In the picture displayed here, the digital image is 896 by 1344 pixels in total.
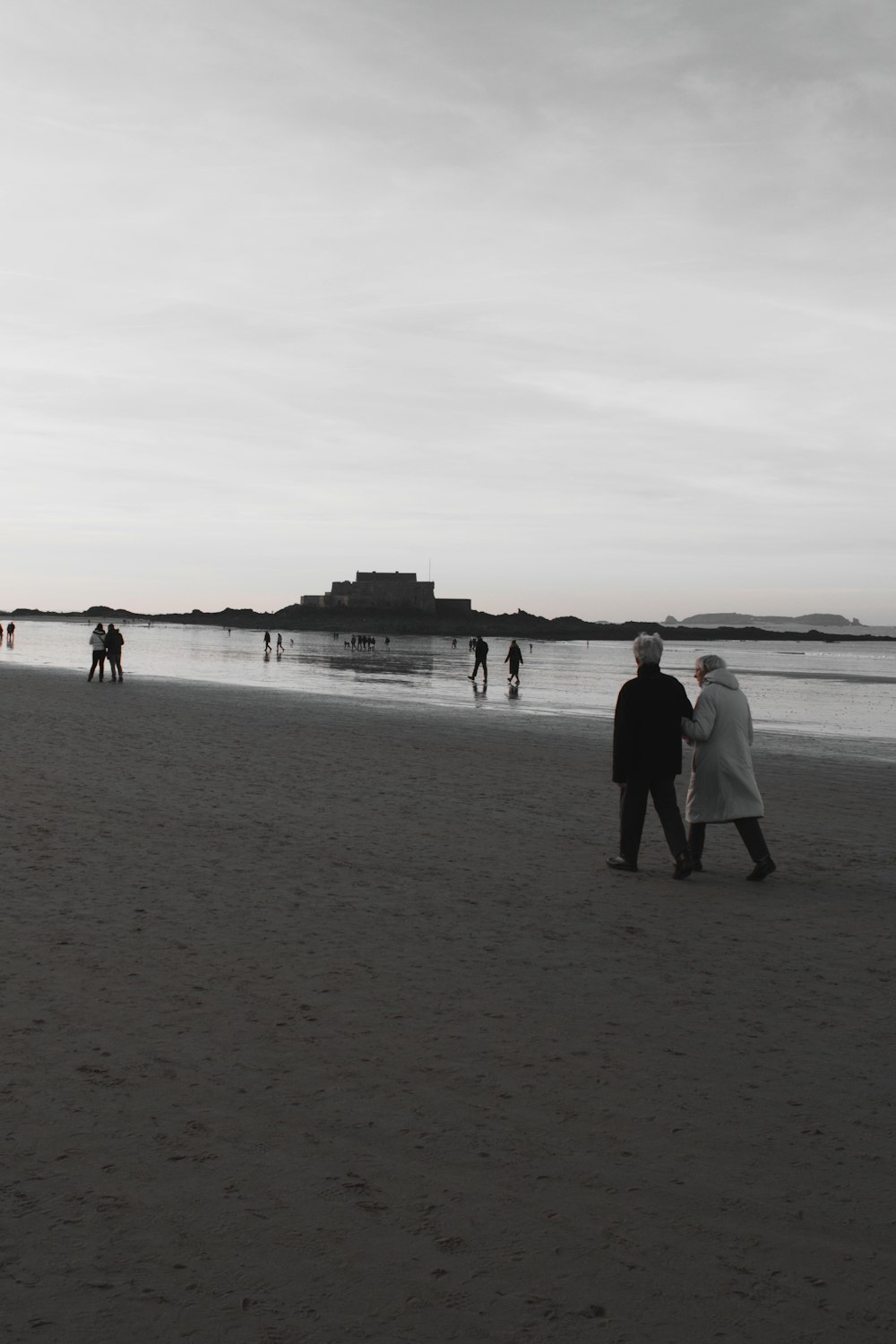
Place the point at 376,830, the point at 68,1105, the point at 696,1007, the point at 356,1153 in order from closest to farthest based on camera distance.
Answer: the point at 356,1153 → the point at 68,1105 → the point at 696,1007 → the point at 376,830

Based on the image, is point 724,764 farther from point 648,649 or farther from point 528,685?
point 528,685

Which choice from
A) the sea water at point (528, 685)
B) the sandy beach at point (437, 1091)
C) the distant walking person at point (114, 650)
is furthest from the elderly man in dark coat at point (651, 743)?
the distant walking person at point (114, 650)

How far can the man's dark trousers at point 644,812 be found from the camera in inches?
331

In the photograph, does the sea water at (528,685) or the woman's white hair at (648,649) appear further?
the sea water at (528,685)

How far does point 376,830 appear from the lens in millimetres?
9930

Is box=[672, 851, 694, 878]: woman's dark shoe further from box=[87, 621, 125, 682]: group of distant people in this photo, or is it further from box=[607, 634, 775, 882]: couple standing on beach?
box=[87, 621, 125, 682]: group of distant people

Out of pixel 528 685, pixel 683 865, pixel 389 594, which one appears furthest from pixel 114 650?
pixel 389 594

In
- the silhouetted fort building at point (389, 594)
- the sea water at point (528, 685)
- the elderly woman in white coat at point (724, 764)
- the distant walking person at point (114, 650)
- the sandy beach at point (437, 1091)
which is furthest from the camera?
the silhouetted fort building at point (389, 594)

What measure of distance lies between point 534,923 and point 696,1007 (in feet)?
5.47

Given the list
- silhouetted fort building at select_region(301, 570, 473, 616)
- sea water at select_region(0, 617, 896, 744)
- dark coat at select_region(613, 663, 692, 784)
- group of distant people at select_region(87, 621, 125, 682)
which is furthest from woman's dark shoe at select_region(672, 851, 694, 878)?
silhouetted fort building at select_region(301, 570, 473, 616)

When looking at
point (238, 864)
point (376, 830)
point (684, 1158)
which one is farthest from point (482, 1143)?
point (376, 830)

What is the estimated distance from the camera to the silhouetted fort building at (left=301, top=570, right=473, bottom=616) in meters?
188

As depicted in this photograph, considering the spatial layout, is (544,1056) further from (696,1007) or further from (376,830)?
(376,830)

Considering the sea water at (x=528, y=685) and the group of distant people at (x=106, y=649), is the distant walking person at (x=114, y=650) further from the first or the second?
the sea water at (x=528, y=685)
